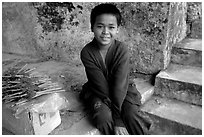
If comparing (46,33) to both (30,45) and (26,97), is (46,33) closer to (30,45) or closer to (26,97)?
(30,45)

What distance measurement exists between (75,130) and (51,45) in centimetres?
150

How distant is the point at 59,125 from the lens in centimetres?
190

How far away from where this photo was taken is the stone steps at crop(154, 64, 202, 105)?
2.17 metres

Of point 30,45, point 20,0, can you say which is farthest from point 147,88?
point 20,0

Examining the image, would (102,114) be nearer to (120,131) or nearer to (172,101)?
(120,131)

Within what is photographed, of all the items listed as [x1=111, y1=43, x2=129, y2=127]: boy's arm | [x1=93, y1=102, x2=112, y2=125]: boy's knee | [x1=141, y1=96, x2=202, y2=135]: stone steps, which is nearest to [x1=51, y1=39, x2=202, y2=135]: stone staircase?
[x1=141, y1=96, x2=202, y2=135]: stone steps

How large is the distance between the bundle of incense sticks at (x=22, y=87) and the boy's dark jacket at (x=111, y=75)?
35 centimetres

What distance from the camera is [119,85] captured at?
73.0 inches

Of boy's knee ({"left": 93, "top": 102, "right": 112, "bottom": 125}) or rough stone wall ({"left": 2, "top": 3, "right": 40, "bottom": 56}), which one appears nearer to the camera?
boy's knee ({"left": 93, "top": 102, "right": 112, "bottom": 125})

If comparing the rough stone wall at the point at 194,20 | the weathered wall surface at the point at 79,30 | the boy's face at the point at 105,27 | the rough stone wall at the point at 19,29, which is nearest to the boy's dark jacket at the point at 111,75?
the boy's face at the point at 105,27

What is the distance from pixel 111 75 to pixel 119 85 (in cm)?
13

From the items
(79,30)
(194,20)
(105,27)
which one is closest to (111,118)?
(105,27)

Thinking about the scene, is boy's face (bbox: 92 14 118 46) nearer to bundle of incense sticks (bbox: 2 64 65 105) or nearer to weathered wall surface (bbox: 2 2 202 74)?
bundle of incense sticks (bbox: 2 64 65 105)

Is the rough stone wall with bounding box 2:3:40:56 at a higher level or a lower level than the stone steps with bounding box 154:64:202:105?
higher
